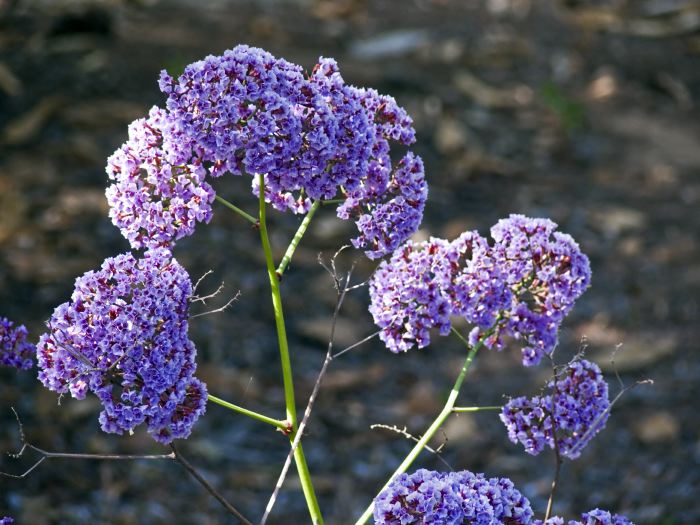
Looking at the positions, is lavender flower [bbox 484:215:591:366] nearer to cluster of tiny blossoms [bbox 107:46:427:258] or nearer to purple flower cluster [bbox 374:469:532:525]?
cluster of tiny blossoms [bbox 107:46:427:258]

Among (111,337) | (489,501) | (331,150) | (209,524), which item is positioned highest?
(331,150)

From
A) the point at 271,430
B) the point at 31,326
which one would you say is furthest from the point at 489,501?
the point at 31,326

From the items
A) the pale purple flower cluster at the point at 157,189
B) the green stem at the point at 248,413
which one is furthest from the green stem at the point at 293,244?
the green stem at the point at 248,413

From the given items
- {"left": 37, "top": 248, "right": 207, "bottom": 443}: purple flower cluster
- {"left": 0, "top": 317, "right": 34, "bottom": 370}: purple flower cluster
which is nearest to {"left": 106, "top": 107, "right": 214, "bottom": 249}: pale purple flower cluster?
{"left": 37, "top": 248, "right": 207, "bottom": 443}: purple flower cluster

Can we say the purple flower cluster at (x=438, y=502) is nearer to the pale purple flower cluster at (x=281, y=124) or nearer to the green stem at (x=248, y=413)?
the green stem at (x=248, y=413)

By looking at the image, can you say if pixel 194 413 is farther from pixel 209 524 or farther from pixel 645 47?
pixel 645 47

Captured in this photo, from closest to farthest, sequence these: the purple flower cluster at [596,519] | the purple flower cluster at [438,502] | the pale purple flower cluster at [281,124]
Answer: the purple flower cluster at [438,502] → the purple flower cluster at [596,519] → the pale purple flower cluster at [281,124]

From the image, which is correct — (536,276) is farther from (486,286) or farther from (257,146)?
(257,146)
